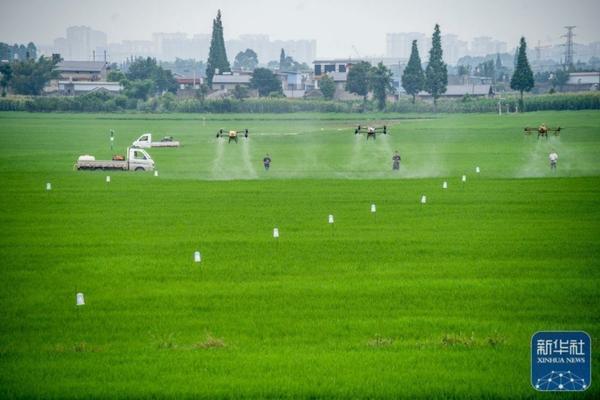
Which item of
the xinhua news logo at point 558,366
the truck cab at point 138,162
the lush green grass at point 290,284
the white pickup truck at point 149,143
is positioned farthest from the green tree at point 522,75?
the xinhua news logo at point 558,366

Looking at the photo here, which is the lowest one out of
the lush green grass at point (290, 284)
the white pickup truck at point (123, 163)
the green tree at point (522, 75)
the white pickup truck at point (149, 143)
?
the white pickup truck at point (149, 143)

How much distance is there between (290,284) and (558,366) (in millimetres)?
12326

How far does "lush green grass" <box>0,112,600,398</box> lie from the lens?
837 inches

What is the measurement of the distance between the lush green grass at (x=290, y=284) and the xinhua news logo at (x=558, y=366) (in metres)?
0.39

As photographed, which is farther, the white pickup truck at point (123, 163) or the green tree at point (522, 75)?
the green tree at point (522, 75)

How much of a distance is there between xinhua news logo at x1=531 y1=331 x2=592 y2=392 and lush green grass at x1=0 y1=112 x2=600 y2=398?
39 cm

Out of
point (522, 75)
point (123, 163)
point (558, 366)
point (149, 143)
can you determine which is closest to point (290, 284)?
point (558, 366)

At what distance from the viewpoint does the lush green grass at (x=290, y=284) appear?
21.3 meters

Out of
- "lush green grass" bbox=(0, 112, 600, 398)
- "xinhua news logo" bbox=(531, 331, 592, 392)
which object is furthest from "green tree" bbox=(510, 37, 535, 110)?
"xinhua news logo" bbox=(531, 331, 592, 392)

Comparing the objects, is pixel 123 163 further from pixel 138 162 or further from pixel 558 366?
pixel 558 366

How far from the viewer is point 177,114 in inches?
7662

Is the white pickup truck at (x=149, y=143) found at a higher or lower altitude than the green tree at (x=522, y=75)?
lower

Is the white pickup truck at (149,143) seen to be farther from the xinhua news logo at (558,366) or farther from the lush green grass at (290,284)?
the xinhua news logo at (558,366)

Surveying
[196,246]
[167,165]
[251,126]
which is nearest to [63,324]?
[196,246]
